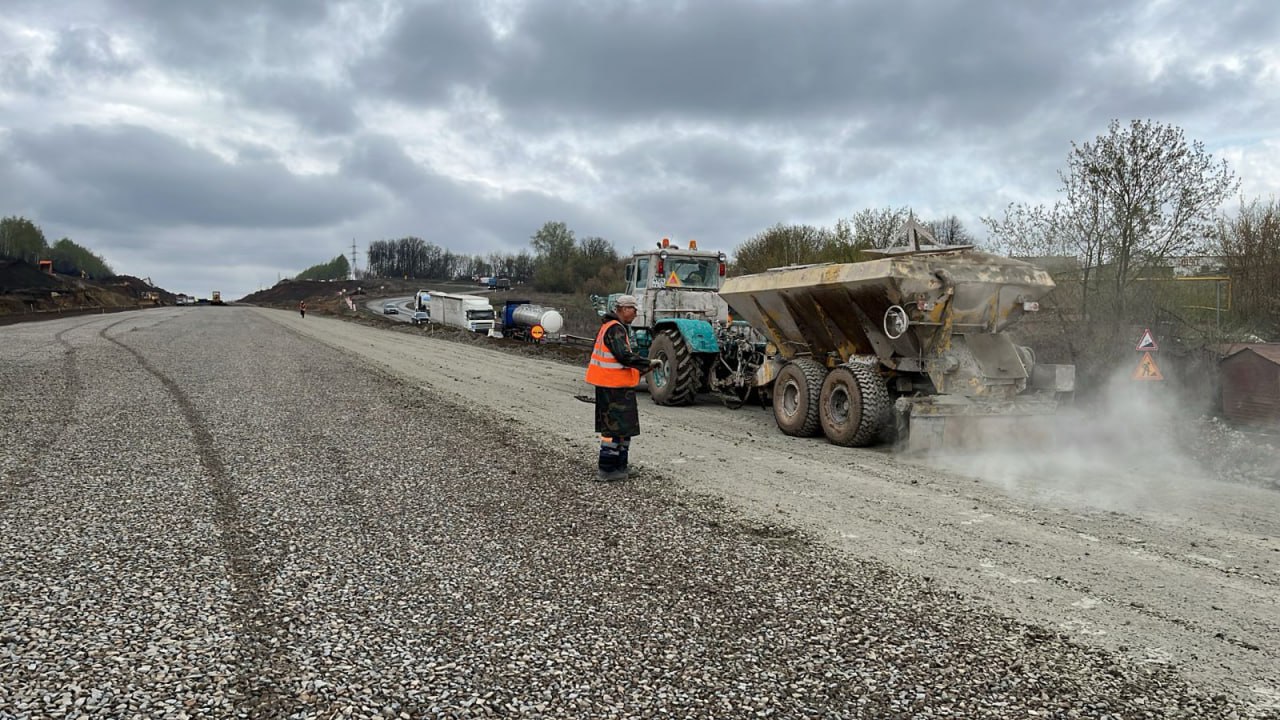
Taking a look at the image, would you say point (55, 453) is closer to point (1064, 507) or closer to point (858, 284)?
point (858, 284)

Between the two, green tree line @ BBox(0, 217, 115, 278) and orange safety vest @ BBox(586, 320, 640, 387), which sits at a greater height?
green tree line @ BBox(0, 217, 115, 278)

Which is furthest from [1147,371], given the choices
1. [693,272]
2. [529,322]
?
[529,322]

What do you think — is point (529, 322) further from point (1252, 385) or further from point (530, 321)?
point (1252, 385)

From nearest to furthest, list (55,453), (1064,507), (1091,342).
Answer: (1064,507) → (55,453) → (1091,342)

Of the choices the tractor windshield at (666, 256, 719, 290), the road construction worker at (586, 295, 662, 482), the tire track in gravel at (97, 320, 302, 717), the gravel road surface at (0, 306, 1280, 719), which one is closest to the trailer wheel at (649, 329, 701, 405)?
the tractor windshield at (666, 256, 719, 290)

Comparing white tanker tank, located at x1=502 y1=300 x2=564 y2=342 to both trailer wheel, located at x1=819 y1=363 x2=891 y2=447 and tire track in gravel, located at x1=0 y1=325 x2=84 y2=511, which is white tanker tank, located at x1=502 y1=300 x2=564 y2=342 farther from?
trailer wheel, located at x1=819 y1=363 x2=891 y2=447

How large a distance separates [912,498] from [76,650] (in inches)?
214

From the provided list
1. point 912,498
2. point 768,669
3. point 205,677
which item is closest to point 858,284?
point 912,498

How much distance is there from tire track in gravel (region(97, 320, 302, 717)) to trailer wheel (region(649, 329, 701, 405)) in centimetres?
631

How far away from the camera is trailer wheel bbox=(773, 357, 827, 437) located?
29.7ft

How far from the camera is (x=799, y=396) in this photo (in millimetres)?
9211

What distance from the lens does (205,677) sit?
3107 mm

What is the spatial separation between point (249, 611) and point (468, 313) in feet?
102

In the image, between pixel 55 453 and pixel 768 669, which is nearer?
pixel 768 669
